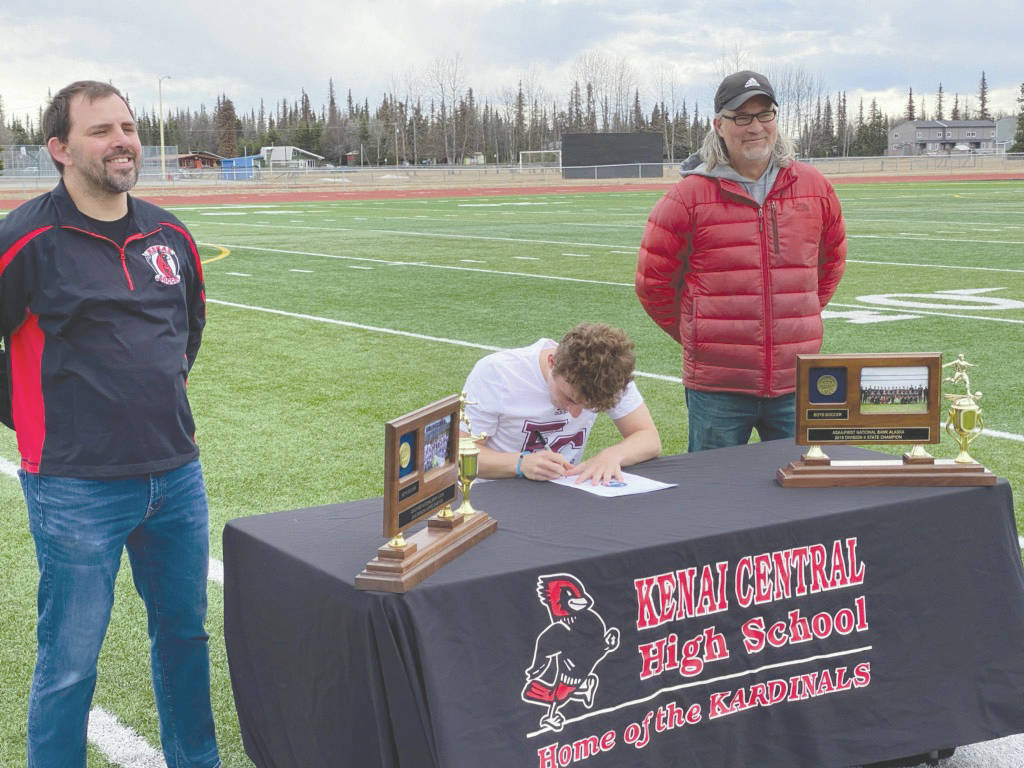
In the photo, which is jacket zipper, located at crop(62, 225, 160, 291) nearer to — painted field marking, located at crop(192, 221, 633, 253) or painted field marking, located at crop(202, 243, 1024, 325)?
painted field marking, located at crop(202, 243, 1024, 325)

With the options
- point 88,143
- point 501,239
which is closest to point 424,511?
point 88,143

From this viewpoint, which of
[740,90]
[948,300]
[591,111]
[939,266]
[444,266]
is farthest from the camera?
[591,111]

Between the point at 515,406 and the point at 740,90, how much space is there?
4.42 feet

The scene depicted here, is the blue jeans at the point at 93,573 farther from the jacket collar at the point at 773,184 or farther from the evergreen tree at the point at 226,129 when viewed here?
the evergreen tree at the point at 226,129

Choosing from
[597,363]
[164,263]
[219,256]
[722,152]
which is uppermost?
[722,152]

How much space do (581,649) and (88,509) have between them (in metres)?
1.22

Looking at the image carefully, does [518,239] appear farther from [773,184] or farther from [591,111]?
[591,111]

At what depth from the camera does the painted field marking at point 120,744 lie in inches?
136

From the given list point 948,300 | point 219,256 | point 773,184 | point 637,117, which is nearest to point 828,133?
point 637,117

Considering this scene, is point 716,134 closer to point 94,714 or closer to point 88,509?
point 88,509

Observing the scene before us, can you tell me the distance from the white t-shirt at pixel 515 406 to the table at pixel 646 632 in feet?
1.09

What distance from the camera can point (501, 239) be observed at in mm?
21844

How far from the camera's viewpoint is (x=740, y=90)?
4.10m

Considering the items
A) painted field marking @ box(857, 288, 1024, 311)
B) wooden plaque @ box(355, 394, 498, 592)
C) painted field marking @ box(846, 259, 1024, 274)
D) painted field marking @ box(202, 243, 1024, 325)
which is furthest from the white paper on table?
painted field marking @ box(846, 259, 1024, 274)
